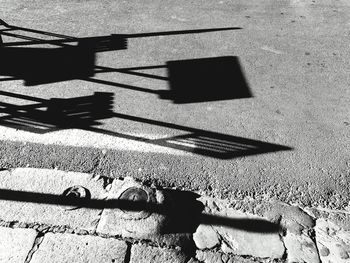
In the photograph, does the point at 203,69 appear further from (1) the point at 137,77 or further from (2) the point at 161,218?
(2) the point at 161,218

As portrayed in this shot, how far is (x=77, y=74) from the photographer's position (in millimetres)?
5266

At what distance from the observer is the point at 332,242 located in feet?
9.47

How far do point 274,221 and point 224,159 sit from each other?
3.12 feet

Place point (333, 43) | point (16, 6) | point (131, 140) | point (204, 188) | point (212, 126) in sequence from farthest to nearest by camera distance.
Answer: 1. point (16, 6)
2. point (333, 43)
3. point (212, 126)
4. point (131, 140)
5. point (204, 188)

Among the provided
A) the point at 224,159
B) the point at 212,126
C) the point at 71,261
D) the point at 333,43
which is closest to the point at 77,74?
the point at 212,126

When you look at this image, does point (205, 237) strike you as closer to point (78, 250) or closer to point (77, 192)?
point (78, 250)

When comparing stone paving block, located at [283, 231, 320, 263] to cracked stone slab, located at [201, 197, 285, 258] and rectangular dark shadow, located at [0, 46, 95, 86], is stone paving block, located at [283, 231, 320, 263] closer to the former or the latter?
cracked stone slab, located at [201, 197, 285, 258]

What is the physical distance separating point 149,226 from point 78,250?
654mm

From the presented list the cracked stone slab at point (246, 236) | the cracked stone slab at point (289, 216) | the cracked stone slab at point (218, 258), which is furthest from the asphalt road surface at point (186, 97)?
the cracked stone slab at point (218, 258)

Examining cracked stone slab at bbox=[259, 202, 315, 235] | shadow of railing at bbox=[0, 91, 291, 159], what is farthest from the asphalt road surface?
cracked stone slab at bbox=[259, 202, 315, 235]

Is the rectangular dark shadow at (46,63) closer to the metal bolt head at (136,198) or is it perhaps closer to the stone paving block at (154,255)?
the metal bolt head at (136,198)

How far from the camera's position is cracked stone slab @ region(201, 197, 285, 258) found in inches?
111

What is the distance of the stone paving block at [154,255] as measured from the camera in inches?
108

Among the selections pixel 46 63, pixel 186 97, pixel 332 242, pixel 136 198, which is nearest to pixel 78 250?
pixel 136 198
